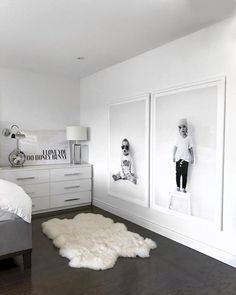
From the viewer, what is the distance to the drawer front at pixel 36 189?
408cm

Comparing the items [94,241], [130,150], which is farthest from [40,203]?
[130,150]

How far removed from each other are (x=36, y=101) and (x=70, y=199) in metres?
1.84

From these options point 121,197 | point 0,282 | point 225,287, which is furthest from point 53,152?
point 225,287

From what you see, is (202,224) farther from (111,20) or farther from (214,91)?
(111,20)

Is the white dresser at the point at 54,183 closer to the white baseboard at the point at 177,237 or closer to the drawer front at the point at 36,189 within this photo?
the drawer front at the point at 36,189

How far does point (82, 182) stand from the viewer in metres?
4.62

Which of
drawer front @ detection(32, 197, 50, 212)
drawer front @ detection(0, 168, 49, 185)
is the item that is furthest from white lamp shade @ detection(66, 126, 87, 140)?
drawer front @ detection(32, 197, 50, 212)

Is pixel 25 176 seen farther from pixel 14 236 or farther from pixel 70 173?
pixel 14 236

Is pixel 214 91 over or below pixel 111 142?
over

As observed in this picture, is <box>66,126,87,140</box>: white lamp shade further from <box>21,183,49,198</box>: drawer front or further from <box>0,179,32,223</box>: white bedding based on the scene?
<box>0,179,32,223</box>: white bedding

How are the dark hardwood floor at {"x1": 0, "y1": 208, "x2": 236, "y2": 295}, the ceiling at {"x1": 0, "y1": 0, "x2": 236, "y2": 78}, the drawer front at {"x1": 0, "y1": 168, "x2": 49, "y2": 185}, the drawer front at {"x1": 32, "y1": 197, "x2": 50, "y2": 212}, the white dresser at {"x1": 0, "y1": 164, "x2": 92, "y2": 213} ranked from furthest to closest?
the drawer front at {"x1": 32, "y1": 197, "x2": 50, "y2": 212}, the white dresser at {"x1": 0, "y1": 164, "x2": 92, "y2": 213}, the drawer front at {"x1": 0, "y1": 168, "x2": 49, "y2": 185}, the ceiling at {"x1": 0, "y1": 0, "x2": 236, "y2": 78}, the dark hardwood floor at {"x1": 0, "y1": 208, "x2": 236, "y2": 295}

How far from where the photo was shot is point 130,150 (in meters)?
3.83

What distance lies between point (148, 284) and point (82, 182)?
2607mm

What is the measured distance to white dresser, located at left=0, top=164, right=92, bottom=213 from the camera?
404cm
